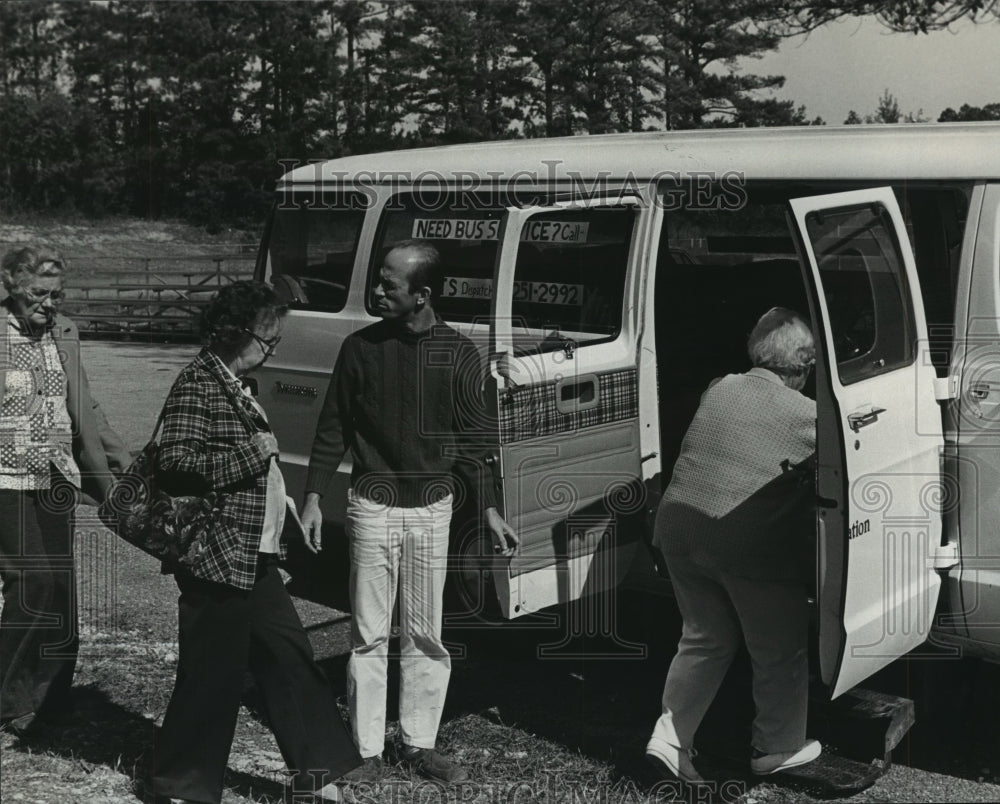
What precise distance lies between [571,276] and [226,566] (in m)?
2.50

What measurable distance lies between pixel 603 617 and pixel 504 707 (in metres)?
0.74

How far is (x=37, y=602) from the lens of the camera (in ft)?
15.9

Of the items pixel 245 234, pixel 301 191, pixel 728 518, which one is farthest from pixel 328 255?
pixel 245 234

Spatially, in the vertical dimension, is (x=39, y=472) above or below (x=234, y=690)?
above

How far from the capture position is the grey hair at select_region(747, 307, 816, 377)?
436 cm

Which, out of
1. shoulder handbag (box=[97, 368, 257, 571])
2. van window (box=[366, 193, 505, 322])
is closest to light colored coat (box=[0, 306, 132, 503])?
shoulder handbag (box=[97, 368, 257, 571])

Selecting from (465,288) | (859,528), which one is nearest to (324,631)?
(465,288)

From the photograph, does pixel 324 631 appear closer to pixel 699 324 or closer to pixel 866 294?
pixel 699 324

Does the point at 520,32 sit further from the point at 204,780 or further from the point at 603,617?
the point at 204,780

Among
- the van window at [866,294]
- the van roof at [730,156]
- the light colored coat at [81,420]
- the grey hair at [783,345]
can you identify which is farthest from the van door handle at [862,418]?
the light colored coat at [81,420]

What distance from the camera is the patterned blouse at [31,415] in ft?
15.5

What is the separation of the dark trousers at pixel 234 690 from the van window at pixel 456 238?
238 centimetres

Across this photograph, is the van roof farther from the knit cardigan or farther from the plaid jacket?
the plaid jacket

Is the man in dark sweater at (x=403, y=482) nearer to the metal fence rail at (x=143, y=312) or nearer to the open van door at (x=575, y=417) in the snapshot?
the open van door at (x=575, y=417)
